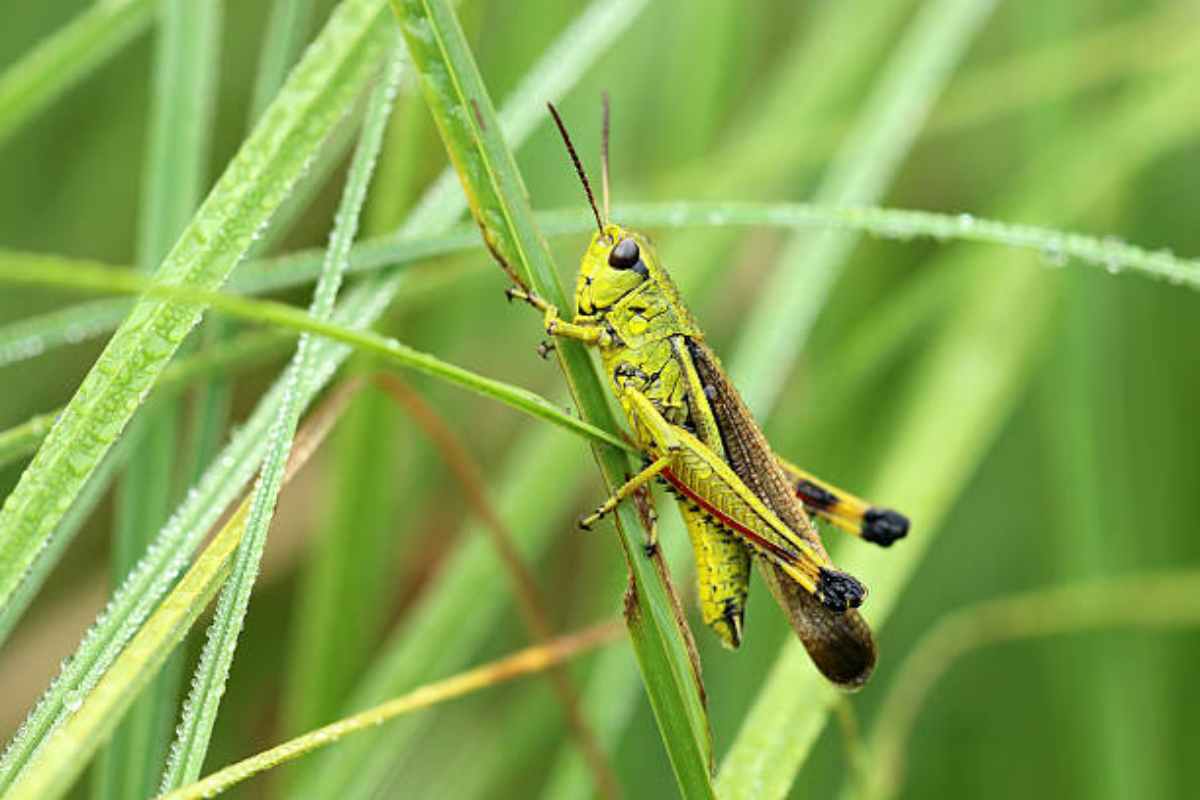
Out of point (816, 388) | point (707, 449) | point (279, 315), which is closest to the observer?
point (279, 315)

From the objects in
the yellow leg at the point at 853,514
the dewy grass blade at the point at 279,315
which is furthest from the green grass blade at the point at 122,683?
the yellow leg at the point at 853,514

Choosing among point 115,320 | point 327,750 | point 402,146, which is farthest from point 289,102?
point 327,750

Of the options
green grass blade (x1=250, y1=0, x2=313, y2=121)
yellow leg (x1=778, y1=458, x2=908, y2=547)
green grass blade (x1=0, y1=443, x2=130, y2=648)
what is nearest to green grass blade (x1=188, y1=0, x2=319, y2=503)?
green grass blade (x1=250, y1=0, x2=313, y2=121)

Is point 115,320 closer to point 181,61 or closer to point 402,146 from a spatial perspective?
point 181,61

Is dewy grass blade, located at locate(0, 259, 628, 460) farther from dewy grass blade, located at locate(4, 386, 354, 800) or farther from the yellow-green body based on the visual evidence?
the yellow-green body

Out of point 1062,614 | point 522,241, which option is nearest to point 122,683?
point 522,241

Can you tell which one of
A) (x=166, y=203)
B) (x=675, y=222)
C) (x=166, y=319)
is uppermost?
(x=166, y=203)

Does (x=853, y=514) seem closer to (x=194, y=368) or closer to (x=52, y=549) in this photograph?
(x=194, y=368)
